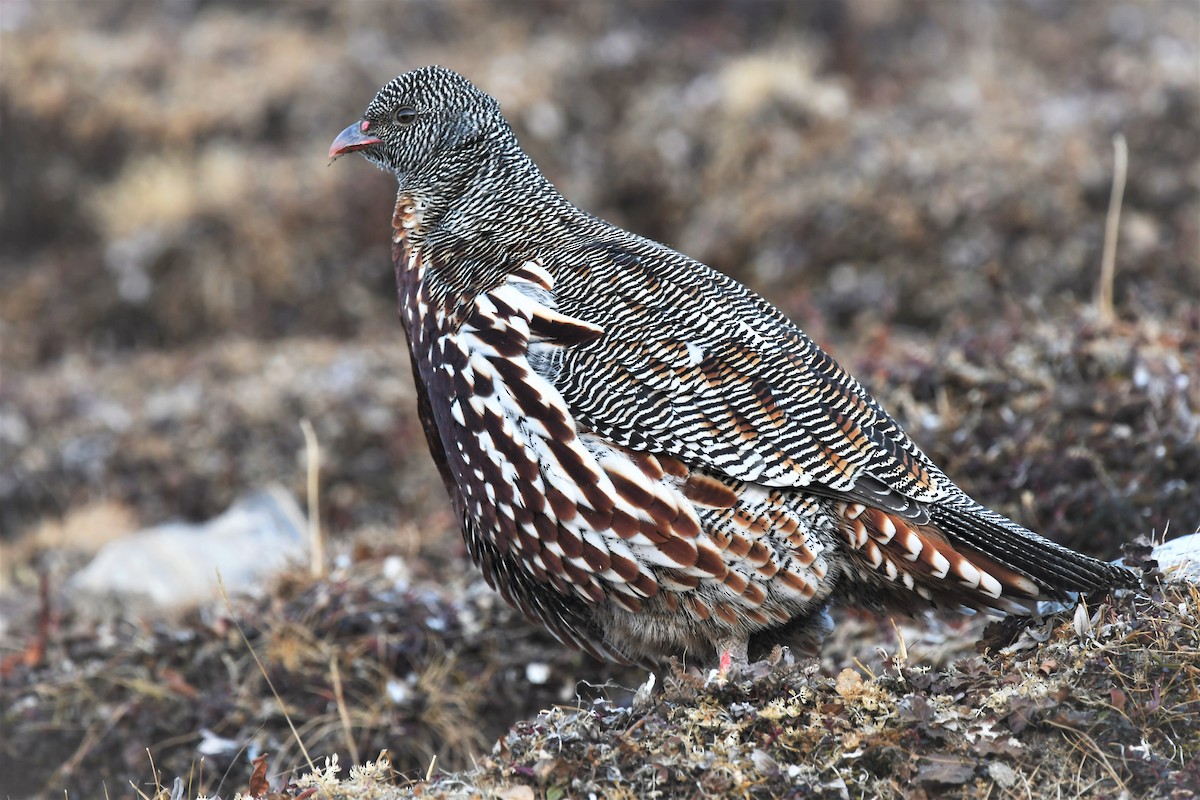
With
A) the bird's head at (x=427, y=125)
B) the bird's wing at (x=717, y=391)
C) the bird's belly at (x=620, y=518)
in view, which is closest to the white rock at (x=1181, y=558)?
the bird's wing at (x=717, y=391)

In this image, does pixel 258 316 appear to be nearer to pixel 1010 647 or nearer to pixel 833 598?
pixel 833 598

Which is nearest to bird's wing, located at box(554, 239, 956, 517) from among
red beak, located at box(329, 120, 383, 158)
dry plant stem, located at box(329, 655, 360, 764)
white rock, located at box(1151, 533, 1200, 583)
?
white rock, located at box(1151, 533, 1200, 583)

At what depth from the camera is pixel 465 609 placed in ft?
18.7

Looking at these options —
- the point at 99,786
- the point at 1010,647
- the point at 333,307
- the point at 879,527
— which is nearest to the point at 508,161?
the point at 879,527

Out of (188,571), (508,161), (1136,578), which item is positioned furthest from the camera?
(188,571)

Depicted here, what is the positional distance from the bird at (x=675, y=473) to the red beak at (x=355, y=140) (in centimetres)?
99

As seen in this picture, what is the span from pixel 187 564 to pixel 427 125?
3.04 meters

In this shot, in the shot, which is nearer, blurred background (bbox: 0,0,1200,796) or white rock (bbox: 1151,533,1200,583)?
white rock (bbox: 1151,533,1200,583)

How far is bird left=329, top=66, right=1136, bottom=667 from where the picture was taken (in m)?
3.95

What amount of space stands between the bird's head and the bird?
70cm

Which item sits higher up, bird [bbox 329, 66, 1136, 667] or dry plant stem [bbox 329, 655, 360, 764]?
bird [bbox 329, 66, 1136, 667]

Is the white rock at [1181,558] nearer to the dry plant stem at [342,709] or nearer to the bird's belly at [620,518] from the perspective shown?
the bird's belly at [620,518]

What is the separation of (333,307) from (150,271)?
6.17 feet

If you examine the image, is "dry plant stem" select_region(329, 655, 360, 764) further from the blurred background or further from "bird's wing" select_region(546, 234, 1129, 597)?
"bird's wing" select_region(546, 234, 1129, 597)
